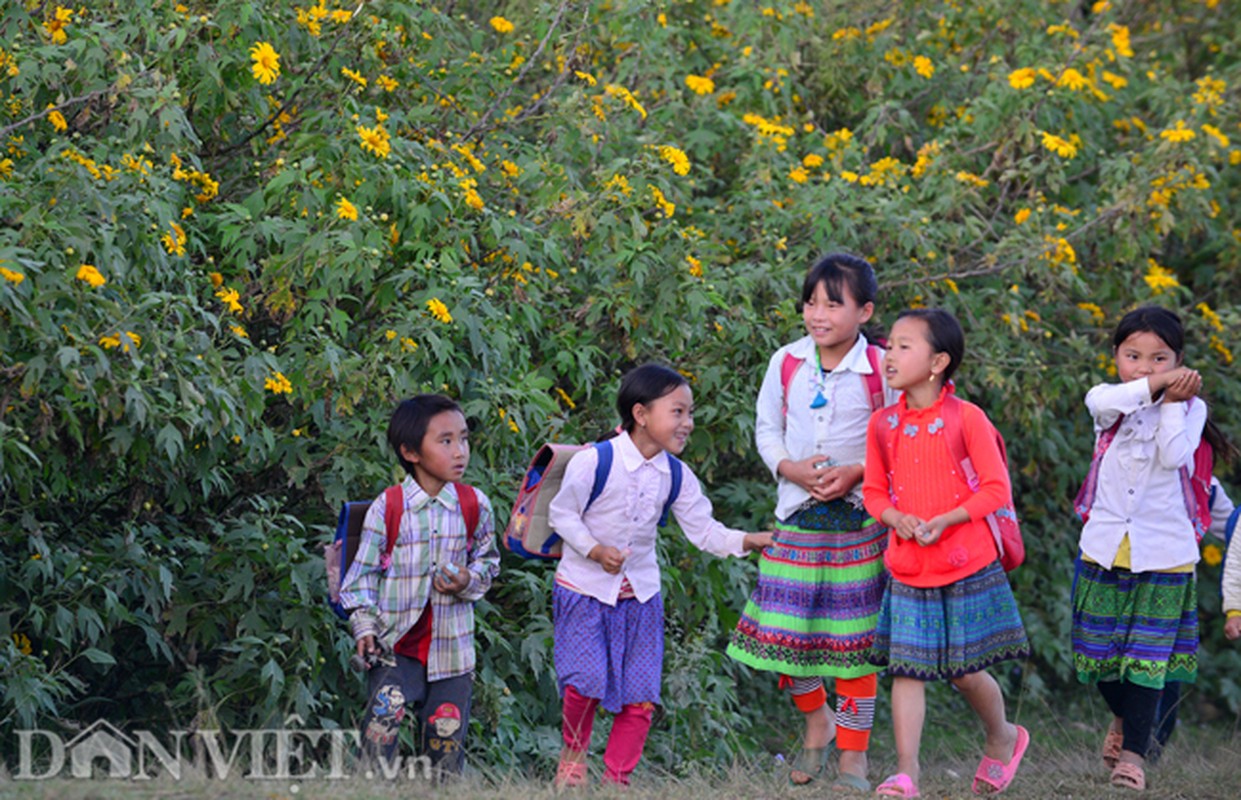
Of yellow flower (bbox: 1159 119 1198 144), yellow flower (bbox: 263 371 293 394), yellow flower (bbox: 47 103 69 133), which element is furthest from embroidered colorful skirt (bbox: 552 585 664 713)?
yellow flower (bbox: 1159 119 1198 144)

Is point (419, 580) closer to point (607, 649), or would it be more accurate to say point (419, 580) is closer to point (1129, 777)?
point (607, 649)

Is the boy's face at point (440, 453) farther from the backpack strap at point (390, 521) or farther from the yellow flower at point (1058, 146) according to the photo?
the yellow flower at point (1058, 146)

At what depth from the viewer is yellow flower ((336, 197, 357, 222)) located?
16.7 feet

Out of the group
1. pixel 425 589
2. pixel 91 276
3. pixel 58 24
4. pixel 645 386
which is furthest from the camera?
pixel 58 24

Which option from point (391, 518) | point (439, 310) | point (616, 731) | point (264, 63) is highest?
point (264, 63)

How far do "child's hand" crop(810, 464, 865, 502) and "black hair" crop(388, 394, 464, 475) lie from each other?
3.65ft

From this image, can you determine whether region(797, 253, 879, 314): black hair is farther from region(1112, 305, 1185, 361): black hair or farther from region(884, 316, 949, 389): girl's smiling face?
region(1112, 305, 1185, 361): black hair

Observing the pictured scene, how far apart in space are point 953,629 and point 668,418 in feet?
3.46

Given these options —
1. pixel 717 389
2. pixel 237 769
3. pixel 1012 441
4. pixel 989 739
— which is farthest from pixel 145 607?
pixel 1012 441

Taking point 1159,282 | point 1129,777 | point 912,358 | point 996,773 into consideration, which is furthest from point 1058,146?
point 996,773

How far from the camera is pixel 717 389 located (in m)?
6.16

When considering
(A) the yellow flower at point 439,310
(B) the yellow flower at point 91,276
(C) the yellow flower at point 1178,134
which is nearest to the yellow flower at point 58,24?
(B) the yellow flower at point 91,276

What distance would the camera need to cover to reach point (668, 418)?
4.87 m

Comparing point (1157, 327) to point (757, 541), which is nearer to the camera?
point (757, 541)
